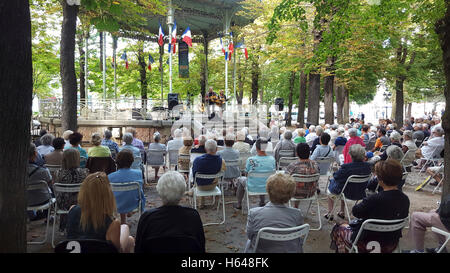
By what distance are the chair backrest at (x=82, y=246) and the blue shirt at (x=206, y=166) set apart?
10.4 ft

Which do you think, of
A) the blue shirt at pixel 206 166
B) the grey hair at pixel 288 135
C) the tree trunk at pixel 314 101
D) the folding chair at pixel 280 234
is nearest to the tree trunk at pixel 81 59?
the tree trunk at pixel 314 101

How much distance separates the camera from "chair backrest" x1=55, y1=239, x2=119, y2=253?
2322 mm

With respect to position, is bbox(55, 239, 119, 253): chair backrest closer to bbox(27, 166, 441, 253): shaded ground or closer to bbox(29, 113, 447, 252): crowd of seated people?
bbox(29, 113, 447, 252): crowd of seated people

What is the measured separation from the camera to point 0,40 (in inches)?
102

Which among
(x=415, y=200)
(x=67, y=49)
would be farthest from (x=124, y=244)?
(x=67, y=49)

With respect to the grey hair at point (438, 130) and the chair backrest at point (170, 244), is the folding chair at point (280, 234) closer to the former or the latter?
the chair backrest at point (170, 244)

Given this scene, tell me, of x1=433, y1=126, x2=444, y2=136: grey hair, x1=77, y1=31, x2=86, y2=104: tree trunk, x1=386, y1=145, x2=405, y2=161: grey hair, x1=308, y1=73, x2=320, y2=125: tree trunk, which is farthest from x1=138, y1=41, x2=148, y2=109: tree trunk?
x1=386, y1=145, x2=405, y2=161: grey hair

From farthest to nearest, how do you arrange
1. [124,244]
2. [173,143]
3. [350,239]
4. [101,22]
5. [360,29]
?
1. [360,29]
2. [173,143]
3. [101,22]
4. [350,239]
5. [124,244]

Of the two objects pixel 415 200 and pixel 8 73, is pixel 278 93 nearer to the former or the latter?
pixel 415 200

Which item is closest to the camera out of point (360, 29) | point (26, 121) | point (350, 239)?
point (26, 121)

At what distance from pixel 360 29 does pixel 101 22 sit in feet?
41.5

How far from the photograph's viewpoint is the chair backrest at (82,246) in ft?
7.62
